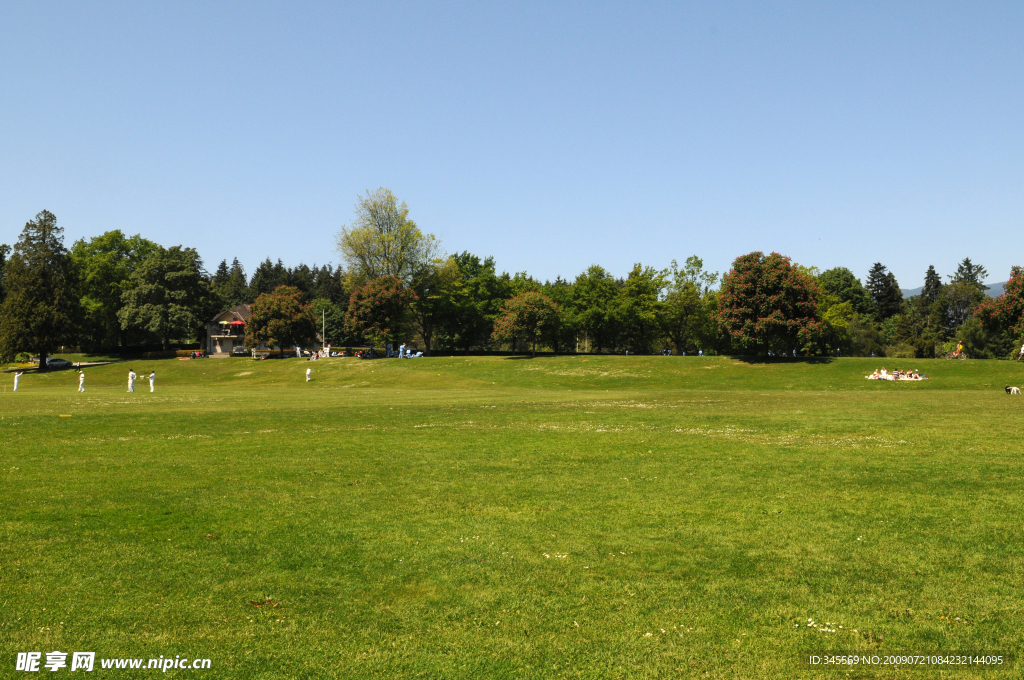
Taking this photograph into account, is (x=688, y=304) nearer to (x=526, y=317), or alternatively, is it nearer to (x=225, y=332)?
(x=526, y=317)

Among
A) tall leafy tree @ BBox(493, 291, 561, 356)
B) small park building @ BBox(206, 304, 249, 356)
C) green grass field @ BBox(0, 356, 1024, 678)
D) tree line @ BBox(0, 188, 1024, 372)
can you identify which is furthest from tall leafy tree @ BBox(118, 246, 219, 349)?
green grass field @ BBox(0, 356, 1024, 678)

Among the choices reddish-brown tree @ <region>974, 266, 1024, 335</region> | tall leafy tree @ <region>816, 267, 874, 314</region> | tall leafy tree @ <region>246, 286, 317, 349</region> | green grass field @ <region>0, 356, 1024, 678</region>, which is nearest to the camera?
green grass field @ <region>0, 356, 1024, 678</region>

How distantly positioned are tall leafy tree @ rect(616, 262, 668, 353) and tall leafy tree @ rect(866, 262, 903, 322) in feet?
270

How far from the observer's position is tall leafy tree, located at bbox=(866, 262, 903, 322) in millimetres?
170250

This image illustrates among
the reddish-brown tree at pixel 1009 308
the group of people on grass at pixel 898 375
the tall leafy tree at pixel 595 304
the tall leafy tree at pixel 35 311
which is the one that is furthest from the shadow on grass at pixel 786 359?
the tall leafy tree at pixel 35 311

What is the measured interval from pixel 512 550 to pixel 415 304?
10305 cm

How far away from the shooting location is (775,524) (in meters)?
12.9

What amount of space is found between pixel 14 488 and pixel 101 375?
270ft

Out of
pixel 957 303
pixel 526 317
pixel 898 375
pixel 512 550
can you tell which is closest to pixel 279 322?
pixel 526 317

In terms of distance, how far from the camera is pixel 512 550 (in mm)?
11492

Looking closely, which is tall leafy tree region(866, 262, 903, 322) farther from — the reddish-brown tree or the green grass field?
the green grass field

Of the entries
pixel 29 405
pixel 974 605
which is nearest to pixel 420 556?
pixel 974 605

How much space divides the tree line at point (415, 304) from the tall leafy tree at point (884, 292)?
27532 mm

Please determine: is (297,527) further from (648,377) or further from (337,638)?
(648,377)
